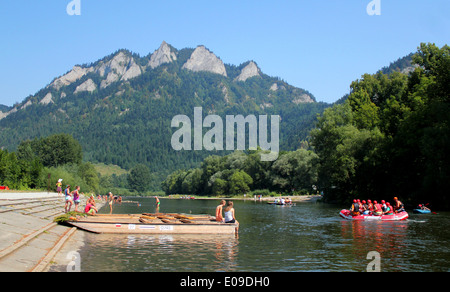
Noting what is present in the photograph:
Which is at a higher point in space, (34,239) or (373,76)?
(373,76)

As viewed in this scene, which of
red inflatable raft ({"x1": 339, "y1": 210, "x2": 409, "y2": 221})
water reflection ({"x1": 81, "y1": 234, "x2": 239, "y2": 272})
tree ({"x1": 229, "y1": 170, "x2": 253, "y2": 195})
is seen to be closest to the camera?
water reflection ({"x1": 81, "y1": 234, "x2": 239, "y2": 272})

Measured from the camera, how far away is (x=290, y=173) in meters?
146

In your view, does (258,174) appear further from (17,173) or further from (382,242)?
(382,242)

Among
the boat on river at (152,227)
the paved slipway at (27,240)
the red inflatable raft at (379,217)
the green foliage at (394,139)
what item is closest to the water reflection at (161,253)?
the boat on river at (152,227)

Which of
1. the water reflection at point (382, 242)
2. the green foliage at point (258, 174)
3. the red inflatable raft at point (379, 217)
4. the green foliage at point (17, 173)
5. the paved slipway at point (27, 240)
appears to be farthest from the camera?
the green foliage at point (258, 174)

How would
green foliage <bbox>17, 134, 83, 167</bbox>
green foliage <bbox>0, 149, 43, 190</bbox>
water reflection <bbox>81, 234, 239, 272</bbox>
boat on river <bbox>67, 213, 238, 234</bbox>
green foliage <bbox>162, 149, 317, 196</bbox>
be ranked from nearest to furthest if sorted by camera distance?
water reflection <bbox>81, 234, 239, 272</bbox> → boat on river <bbox>67, 213, 238, 234</bbox> → green foliage <bbox>0, 149, 43, 190</bbox> → green foliage <bbox>162, 149, 317, 196</bbox> → green foliage <bbox>17, 134, 83, 167</bbox>

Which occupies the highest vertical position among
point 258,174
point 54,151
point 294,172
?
point 54,151

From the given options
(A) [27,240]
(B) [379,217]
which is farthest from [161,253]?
(B) [379,217]

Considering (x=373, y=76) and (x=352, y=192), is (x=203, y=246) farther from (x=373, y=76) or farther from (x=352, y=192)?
(x=373, y=76)

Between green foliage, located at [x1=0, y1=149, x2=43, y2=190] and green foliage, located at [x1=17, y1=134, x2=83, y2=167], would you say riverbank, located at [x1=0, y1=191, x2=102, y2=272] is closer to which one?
green foliage, located at [x1=0, y1=149, x2=43, y2=190]

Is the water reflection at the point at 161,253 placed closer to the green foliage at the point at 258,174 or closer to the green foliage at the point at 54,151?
the green foliage at the point at 258,174

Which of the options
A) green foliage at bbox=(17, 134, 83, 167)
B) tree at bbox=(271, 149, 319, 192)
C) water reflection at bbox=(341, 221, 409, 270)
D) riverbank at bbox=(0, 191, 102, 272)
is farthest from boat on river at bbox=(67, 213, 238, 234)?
green foliage at bbox=(17, 134, 83, 167)
